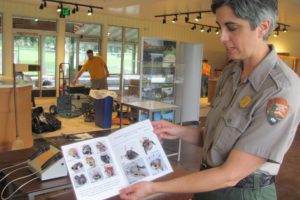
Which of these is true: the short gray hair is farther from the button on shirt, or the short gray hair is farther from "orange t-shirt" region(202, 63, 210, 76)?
"orange t-shirt" region(202, 63, 210, 76)

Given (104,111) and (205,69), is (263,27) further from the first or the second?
(205,69)

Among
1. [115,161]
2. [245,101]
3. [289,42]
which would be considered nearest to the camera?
[245,101]

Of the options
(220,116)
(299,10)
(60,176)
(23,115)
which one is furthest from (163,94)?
(220,116)

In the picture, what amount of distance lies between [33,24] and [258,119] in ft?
34.4

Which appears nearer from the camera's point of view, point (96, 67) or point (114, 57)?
point (96, 67)

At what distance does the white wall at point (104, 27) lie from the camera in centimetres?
976

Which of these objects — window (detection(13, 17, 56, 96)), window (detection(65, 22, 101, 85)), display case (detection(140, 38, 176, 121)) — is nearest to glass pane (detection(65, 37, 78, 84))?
window (detection(65, 22, 101, 85))

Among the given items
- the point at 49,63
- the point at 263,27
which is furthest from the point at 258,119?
the point at 49,63

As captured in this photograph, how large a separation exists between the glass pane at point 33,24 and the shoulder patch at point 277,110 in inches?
405

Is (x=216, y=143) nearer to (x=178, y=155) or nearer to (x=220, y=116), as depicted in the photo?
(x=220, y=116)

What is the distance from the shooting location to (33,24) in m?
10.4

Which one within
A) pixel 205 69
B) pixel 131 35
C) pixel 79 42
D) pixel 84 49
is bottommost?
pixel 205 69

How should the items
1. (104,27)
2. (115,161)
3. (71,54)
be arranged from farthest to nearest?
(104,27) → (71,54) → (115,161)

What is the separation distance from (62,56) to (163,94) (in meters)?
5.46
